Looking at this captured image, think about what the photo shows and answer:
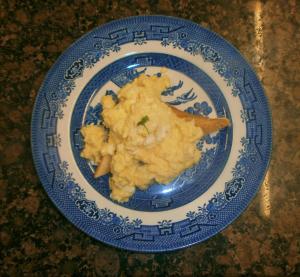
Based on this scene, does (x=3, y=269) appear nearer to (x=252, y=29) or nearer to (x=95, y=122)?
(x=95, y=122)

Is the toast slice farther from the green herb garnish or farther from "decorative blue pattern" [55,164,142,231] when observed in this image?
"decorative blue pattern" [55,164,142,231]

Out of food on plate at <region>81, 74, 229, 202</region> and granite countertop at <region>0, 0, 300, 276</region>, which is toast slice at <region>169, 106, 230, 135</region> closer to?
food on plate at <region>81, 74, 229, 202</region>

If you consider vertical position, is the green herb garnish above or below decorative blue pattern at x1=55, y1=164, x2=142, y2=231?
above

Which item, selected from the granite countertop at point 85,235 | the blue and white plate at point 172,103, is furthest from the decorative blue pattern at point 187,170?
the granite countertop at point 85,235

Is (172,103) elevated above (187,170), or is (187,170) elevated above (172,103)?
(172,103)

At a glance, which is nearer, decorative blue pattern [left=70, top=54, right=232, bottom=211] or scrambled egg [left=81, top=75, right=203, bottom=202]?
scrambled egg [left=81, top=75, right=203, bottom=202]

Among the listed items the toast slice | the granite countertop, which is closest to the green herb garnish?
the toast slice

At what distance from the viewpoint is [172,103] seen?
1640mm

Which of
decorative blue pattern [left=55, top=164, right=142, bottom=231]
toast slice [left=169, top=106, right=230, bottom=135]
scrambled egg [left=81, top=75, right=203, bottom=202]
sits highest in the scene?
toast slice [left=169, top=106, right=230, bottom=135]

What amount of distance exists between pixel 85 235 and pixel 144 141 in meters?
0.49

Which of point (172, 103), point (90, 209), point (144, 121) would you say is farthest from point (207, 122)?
point (90, 209)

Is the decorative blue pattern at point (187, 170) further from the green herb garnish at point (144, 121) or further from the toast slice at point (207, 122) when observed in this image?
the green herb garnish at point (144, 121)

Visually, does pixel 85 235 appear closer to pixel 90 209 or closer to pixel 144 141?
pixel 90 209

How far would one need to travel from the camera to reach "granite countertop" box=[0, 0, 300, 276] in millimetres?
1591
